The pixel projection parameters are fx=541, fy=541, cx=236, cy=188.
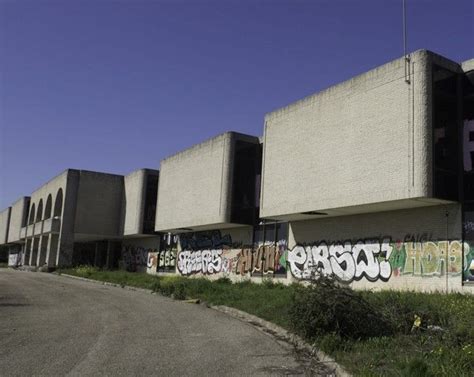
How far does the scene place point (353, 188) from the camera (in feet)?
64.6

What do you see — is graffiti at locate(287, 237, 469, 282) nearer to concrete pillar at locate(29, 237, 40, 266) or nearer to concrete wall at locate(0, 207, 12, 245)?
concrete pillar at locate(29, 237, 40, 266)

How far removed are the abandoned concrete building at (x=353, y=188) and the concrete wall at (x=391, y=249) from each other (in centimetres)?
4

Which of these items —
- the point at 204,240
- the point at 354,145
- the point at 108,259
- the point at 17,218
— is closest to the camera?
the point at 354,145

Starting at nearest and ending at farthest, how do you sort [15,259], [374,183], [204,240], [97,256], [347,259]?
[374,183] < [347,259] < [204,240] < [97,256] < [15,259]

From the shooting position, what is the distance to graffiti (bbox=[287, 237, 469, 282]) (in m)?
17.8

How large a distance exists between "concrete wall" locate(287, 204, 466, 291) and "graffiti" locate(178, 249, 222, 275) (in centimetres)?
812

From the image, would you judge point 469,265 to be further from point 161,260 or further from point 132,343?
point 161,260

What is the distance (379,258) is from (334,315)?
10.4 meters

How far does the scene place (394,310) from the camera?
36.3ft

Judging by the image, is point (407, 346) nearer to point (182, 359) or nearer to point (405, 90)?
point (182, 359)

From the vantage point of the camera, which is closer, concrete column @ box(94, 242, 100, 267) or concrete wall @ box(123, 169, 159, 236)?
concrete wall @ box(123, 169, 159, 236)

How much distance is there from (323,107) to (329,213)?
4326 mm

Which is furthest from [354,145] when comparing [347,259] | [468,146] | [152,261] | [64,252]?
[64,252]

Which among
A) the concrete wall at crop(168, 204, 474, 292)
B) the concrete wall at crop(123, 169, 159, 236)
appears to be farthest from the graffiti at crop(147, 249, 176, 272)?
the concrete wall at crop(168, 204, 474, 292)
